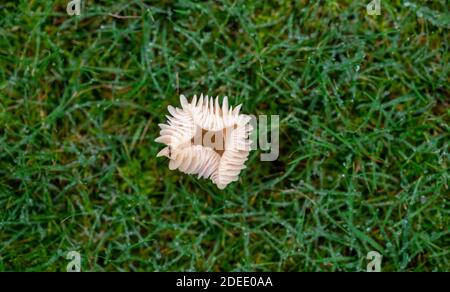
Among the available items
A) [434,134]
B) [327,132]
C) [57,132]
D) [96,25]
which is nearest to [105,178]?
[57,132]

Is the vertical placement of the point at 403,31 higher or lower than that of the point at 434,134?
higher

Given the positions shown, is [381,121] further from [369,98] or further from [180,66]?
[180,66]
